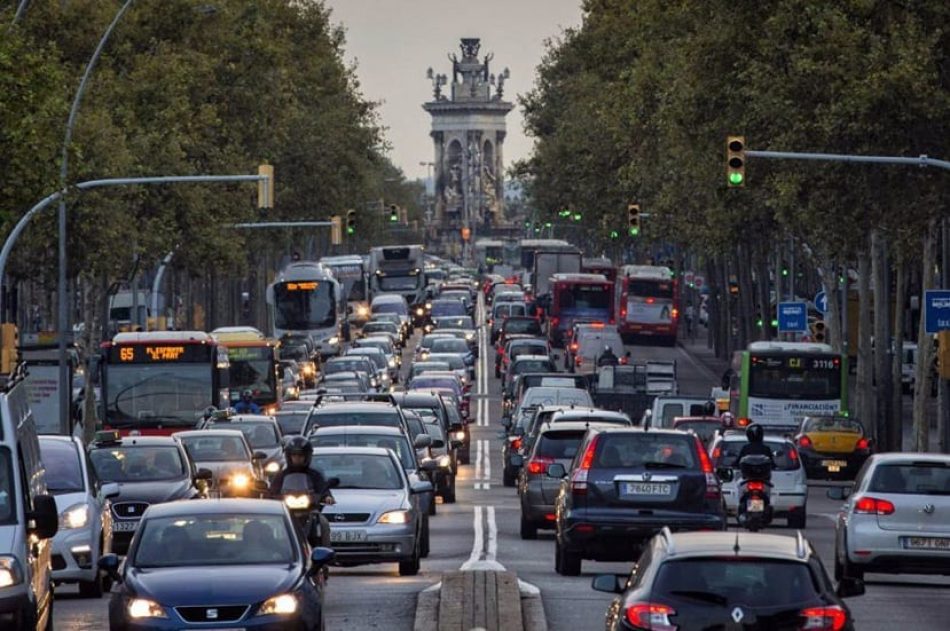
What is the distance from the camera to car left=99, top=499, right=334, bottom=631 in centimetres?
1703

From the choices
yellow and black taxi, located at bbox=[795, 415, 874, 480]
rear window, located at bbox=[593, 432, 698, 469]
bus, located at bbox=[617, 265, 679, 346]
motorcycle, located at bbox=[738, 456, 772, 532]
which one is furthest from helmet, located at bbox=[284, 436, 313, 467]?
bus, located at bbox=[617, 265, 679, 346]

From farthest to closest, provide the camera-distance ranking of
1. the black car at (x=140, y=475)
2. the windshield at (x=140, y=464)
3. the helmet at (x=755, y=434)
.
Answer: the windshield at (x=140, y=464), the black car at (x=140, y=475), the helmet at (x=755, y=434)

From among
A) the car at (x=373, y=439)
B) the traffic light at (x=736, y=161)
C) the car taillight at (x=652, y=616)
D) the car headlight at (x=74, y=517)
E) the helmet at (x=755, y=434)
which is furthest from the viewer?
the traffic light at (x=736, y=161)

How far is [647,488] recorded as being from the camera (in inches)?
973

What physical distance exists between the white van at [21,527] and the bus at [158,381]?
2555cm

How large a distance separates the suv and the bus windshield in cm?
6684

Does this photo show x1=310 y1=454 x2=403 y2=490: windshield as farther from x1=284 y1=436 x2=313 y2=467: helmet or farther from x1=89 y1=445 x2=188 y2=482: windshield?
x1=284 y1=436 x2=313 y2=467: helmet

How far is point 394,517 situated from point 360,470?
1199 millimetres

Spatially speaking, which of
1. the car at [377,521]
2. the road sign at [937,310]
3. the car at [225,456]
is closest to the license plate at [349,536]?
the car at [377,521]

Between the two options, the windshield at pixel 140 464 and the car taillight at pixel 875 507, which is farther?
the windshield at pixel 140 464

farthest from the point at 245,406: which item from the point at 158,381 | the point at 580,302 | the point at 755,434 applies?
the point at 580,302

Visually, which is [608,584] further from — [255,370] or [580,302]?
[580,302]

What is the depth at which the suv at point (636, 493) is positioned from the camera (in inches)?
972

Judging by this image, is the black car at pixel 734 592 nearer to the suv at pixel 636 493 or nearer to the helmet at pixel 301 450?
the helmet at pixel 301 450
